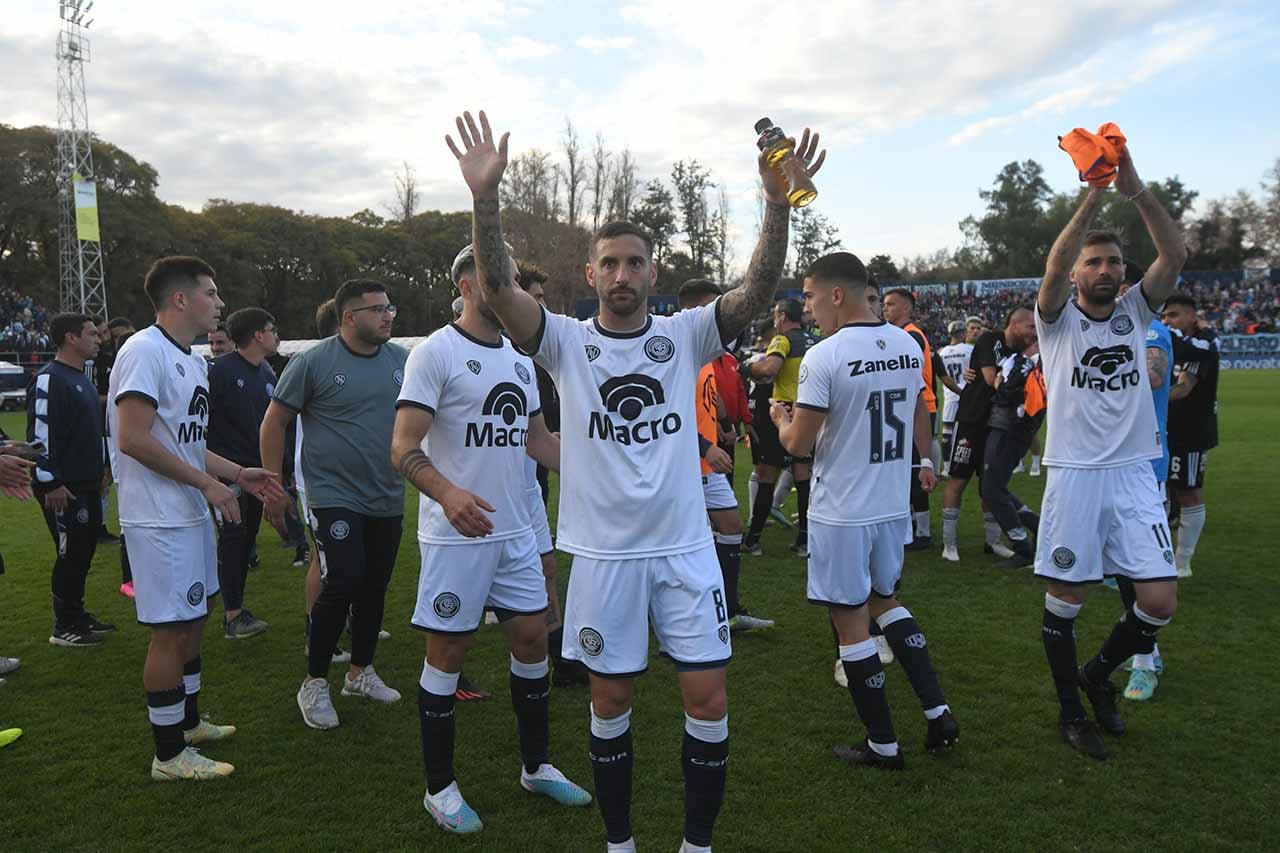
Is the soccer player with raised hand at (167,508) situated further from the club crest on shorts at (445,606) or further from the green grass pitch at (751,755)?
the club crest on shorts at (445,606)

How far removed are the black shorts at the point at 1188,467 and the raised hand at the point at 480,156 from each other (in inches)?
259

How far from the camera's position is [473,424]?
3.75 meters

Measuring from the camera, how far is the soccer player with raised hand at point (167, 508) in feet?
12.6

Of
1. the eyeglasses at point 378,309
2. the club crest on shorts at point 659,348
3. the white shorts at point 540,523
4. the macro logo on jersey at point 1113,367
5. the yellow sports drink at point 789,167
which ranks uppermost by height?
the yellow sports drink at point 789,167

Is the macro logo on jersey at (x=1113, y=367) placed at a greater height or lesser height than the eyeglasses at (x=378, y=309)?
lesser

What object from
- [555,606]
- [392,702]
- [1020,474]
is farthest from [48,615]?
[1020,474]

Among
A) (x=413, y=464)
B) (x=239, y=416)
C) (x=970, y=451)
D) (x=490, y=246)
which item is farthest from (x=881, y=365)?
(x=239, y=416)

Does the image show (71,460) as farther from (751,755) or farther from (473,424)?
(751,755)

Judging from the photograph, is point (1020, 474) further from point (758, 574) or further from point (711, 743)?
point (711, 743)

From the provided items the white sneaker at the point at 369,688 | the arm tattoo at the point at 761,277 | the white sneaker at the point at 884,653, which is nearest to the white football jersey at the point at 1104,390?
the white sneaker at the point at 884,653

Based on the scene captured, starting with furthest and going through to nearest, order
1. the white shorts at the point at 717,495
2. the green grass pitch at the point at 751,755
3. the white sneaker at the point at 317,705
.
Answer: the white shorts at the point at 717,495 → the white sneaker at the point at 317,705 → the green grass pitch at the point at 751,755

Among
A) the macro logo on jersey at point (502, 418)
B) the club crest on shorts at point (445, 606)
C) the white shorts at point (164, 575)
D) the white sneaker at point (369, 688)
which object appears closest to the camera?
the club crest on shorts at point (445, 606)

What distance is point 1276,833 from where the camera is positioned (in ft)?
11.0

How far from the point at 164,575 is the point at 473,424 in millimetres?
1697
